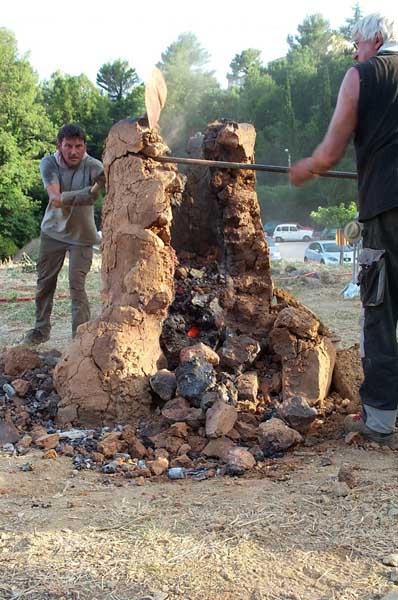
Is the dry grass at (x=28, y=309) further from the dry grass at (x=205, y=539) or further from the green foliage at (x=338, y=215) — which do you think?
the green foliage at (x=338, y=215)

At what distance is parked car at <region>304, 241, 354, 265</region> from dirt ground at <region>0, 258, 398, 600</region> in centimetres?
1499

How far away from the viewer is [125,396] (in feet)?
12.5

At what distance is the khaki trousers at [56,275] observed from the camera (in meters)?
5.81

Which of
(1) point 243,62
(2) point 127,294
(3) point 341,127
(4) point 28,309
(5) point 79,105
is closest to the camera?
(3) point 341,127

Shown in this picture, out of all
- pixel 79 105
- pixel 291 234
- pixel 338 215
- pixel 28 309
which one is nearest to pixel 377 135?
pixel 28 309

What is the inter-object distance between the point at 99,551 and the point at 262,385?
1983mm

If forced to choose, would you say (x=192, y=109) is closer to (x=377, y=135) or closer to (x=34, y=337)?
(x=34, y=337)

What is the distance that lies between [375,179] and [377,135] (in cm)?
21

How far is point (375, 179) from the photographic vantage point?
3270 mm

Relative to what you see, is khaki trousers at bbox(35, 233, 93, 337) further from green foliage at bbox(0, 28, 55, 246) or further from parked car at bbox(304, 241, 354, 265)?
green foliage at bbox(0, 28, 55, 246)

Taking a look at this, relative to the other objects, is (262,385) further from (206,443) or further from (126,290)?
(126,290)

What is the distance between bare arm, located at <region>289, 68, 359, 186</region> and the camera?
3.15 m

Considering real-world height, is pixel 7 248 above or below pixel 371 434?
above

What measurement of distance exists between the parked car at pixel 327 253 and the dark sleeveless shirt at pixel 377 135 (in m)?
14.5
